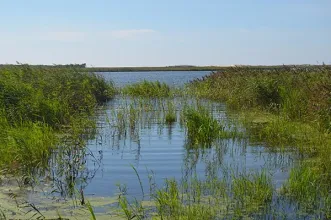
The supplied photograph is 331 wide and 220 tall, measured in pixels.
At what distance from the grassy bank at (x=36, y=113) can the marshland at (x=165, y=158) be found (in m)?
0.03

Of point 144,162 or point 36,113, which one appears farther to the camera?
point 36,113

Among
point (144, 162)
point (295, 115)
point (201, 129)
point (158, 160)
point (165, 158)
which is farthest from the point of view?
point (295, 115)

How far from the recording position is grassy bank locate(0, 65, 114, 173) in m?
8.23

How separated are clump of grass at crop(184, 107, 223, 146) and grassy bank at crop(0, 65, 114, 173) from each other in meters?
2.63

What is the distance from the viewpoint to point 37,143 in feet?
28.0

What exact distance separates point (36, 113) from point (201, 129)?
4.03 metres

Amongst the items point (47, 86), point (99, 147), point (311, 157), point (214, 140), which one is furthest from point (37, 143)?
point (47, 86)

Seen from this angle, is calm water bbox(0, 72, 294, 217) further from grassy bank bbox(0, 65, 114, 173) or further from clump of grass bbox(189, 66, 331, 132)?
clump of grass bbox(189, 66, 331, 132)

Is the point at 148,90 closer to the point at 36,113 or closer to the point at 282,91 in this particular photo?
the point at 282,91

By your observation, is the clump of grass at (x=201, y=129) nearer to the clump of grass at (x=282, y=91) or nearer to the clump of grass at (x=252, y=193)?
the clump of grass at (x=282, y=91)

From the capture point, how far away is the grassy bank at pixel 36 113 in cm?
823

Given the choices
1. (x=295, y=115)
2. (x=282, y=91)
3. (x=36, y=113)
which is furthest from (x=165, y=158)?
(x=282, y=91)

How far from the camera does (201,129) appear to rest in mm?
10711

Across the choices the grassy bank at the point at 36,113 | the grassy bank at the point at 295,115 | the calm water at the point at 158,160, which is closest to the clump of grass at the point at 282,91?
the grassy bank at the point at 295,115
